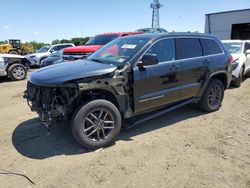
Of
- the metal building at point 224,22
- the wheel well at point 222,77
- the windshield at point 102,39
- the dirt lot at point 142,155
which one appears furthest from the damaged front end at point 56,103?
the metal building at point 224,22

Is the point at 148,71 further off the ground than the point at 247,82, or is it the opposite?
the point at 148,71

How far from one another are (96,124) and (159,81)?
142cm

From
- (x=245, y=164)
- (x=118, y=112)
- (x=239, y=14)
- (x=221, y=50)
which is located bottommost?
(x=245, y=164)

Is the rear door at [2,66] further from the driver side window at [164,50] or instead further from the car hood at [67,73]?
the driver side window at [164,50]

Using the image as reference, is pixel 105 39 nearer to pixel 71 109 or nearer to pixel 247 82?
pixel 247 82

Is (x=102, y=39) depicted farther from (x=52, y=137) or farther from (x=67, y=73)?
(x=67, y=73)

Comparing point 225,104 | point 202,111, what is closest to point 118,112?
point 202,111

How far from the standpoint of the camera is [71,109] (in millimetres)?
4020

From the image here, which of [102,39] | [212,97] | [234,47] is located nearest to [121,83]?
[212,97]

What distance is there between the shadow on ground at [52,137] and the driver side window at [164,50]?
1.40m

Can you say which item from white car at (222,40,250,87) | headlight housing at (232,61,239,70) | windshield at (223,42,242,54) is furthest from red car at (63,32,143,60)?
headlight housing at (232,61,239,70)

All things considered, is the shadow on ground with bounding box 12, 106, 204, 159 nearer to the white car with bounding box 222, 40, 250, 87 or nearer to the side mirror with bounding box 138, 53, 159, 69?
the side mirror with bounding box 138, 53, 159, 69

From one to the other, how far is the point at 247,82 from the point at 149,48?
7.07 m

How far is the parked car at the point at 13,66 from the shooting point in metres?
10.9
